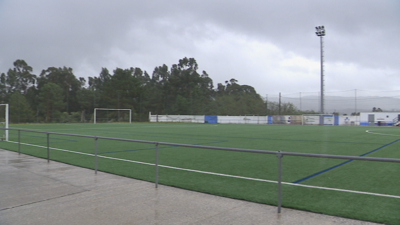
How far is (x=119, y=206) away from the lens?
4.76 m

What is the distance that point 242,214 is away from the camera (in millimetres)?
4375

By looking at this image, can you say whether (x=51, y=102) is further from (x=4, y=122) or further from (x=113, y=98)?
(x=4, y=122)

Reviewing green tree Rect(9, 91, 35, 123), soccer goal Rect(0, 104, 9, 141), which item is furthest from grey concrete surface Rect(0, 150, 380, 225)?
green tree Rect(9, 91, 35, 123)

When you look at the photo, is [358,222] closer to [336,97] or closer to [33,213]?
[33,213]

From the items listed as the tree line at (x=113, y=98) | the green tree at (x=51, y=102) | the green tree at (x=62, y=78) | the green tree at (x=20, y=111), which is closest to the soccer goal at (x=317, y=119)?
the tree line at (x=113, y=98)

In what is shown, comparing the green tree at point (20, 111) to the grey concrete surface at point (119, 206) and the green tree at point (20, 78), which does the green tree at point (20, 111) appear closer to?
the green tree at point (20, 78)

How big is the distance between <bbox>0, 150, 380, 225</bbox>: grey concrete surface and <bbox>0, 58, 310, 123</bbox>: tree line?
4611 centimetres

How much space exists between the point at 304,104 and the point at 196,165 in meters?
54.3

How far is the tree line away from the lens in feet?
177

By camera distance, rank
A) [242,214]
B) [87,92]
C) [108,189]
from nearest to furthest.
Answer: [242,214] → [108,189] → [87,92]

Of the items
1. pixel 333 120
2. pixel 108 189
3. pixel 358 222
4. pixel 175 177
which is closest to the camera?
pixel 358 222

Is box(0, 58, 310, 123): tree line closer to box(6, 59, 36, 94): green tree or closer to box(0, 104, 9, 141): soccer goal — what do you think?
box(6, 59, 36, 94): green tree

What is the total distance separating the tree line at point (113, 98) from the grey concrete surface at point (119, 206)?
1815 inches

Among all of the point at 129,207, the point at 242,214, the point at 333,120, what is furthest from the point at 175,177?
the point at 333,120
